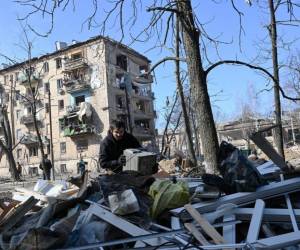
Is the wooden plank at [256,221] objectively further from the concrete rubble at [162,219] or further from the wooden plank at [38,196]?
the wooden plank at [38,196]

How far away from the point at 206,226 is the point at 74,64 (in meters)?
52.8

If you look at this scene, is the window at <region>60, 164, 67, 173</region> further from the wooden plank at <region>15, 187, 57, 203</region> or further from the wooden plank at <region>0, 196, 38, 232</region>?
the wooden plank at <region>0, 196, 38, 232</region>

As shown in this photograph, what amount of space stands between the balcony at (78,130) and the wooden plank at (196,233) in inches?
1948

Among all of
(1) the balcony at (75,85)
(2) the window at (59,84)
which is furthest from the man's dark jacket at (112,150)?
(2) the window at (59,84)

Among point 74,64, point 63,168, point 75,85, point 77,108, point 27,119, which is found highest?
point 74,64

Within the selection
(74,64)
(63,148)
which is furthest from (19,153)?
(74,64)

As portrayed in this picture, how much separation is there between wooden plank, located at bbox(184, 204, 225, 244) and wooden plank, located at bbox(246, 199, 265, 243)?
0.26 metres

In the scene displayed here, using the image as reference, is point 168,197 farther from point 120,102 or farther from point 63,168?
point 63,168

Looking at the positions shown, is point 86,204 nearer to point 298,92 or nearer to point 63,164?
point 298,92

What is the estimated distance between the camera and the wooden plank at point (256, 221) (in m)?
4.03

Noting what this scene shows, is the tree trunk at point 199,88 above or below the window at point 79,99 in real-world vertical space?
below

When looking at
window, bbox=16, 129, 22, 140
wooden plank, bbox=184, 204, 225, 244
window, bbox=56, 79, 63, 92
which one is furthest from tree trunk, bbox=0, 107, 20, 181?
wooden plank, bbox=184, 204, 225, 244

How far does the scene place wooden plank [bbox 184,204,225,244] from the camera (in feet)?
13.2

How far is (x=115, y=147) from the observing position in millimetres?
7223
